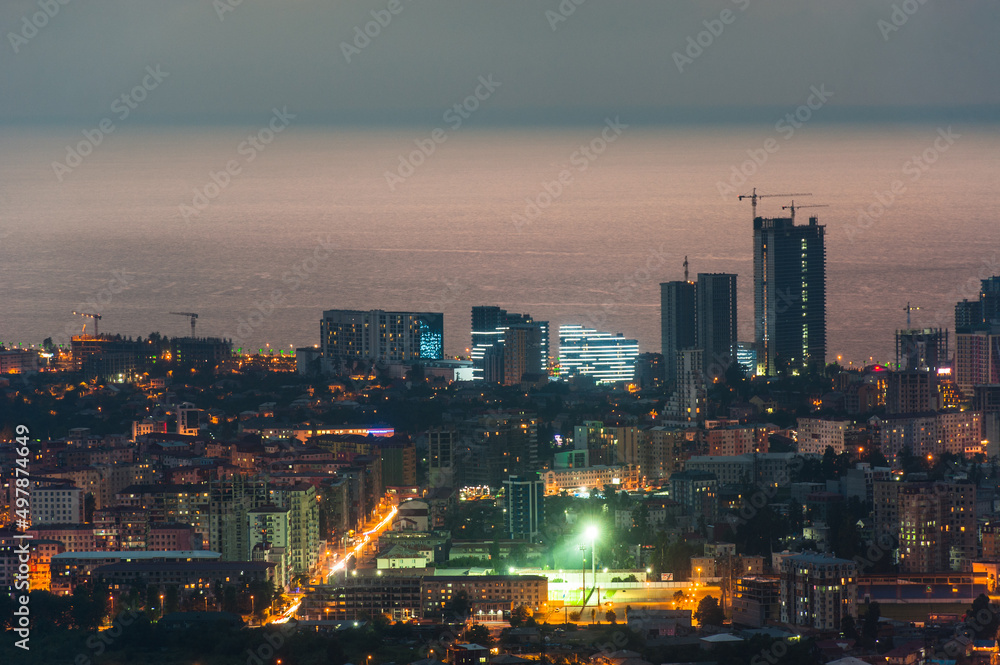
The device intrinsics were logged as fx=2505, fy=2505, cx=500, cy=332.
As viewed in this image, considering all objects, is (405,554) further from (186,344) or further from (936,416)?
(186,344)

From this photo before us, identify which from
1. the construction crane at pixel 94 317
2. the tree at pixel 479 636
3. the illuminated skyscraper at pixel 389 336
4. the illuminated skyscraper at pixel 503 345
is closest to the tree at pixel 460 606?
the tree at pixel 479 636

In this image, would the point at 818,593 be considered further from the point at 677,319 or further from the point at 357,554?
the point at 677,319

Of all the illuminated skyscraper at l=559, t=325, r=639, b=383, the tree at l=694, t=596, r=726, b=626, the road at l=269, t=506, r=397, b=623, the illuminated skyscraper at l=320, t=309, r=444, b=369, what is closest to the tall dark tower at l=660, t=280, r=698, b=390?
the illuminated skyscraper at l=559, t=325, r=639, b=383

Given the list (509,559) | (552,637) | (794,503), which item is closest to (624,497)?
(794,503)

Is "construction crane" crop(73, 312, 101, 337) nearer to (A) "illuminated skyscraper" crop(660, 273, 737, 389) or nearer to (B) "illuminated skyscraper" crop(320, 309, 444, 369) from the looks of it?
(B) "illuminated skyscraper" crop(320, 309, 444, 369)

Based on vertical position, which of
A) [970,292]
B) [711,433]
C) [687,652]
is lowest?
[687,652]
